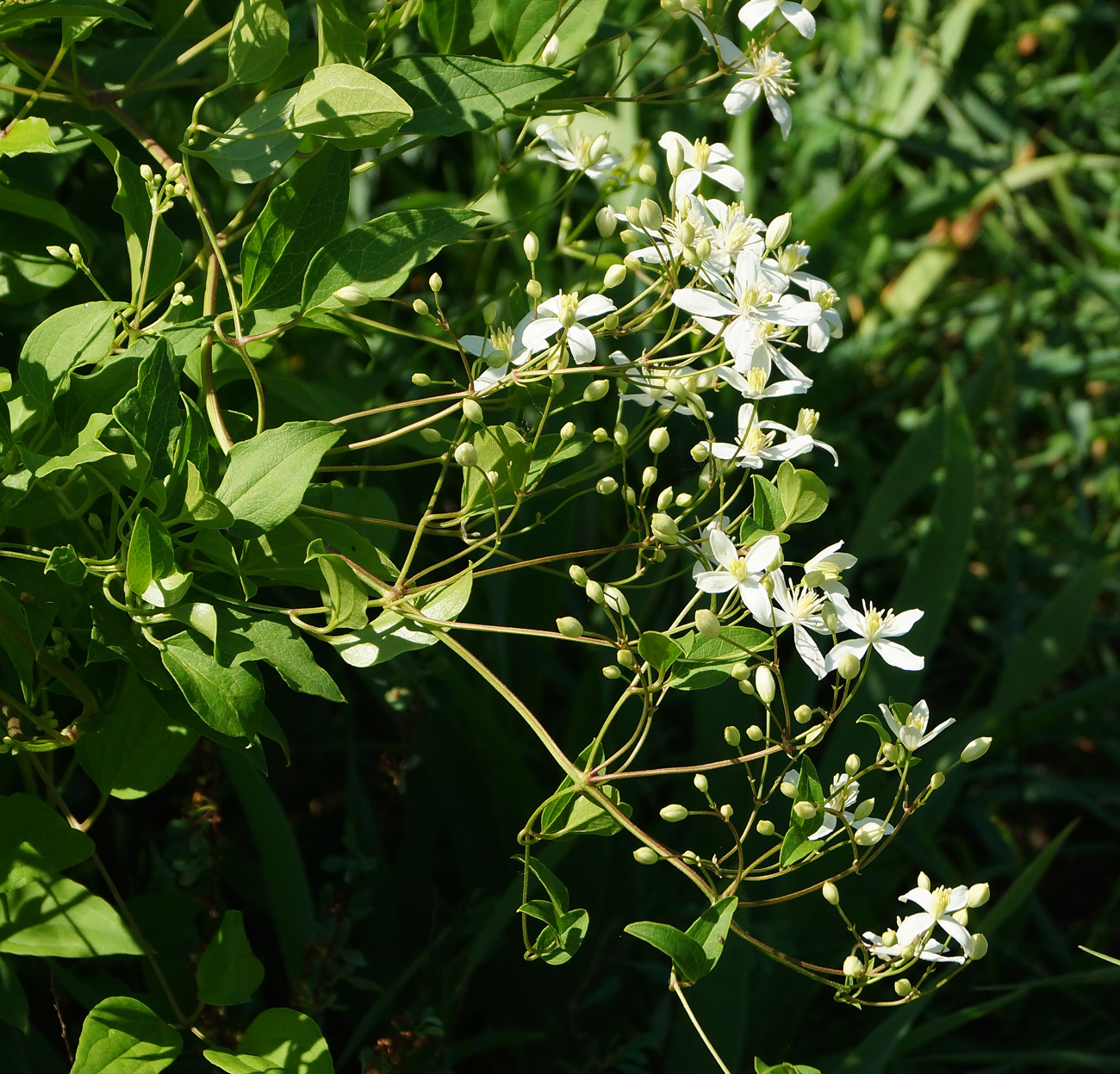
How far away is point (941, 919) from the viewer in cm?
45

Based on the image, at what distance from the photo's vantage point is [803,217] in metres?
1.51

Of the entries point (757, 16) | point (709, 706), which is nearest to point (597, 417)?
point (709, 706)

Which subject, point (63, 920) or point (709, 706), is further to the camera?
point (709, 706)

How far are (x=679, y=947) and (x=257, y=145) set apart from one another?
345 mm

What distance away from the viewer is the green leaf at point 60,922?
49 centimetres

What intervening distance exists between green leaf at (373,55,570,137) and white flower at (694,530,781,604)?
0.66 feet

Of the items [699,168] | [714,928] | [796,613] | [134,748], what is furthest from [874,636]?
[134,748]

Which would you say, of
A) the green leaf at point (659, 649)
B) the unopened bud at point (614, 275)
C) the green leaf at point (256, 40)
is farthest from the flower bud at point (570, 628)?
the green leaf at point (256, 40)

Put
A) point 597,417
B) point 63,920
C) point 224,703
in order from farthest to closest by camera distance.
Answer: point 597,417 → point 63,920 → point 224,703

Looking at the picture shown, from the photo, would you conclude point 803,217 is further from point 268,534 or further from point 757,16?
point 268,534

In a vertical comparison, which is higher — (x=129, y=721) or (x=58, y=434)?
(x=58, y=434)

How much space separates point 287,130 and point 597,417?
2.64 ft

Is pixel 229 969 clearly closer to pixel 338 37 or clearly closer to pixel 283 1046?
pixel 283 1046

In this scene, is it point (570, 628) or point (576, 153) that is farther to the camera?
point (576, 153)
